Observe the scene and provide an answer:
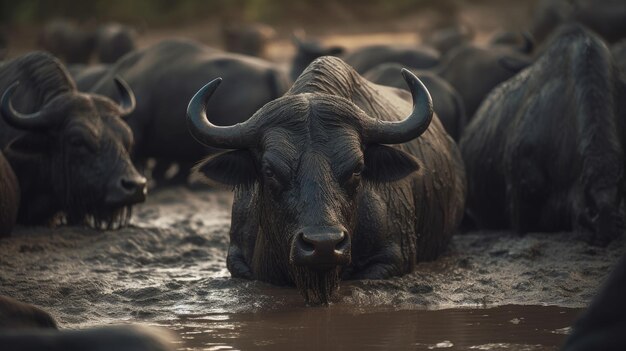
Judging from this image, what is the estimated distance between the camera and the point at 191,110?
307 inches

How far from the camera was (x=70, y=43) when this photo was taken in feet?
99.8

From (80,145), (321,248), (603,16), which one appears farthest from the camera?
(603,16)

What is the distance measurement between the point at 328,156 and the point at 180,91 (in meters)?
7.39

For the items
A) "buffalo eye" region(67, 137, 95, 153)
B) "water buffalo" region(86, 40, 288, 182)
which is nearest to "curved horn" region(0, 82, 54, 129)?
"buffalo eye" region(67, 137, 95, 153)

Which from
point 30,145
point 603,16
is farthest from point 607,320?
point 603,16

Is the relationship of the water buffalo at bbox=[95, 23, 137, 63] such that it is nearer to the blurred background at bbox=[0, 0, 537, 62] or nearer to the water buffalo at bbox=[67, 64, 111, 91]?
the water buffalo at bbox=[67, 64, 111, 91]

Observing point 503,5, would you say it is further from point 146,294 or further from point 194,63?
point 146,294

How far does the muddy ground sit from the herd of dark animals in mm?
206

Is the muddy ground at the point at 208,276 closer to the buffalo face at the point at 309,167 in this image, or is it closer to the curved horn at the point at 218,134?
the buffalo face at the point at 309,167

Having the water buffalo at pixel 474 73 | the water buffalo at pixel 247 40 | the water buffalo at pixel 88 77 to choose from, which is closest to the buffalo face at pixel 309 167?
the water buffalo at pixel 474 73

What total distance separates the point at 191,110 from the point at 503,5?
36323 mm

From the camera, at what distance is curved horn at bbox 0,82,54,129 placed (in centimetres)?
1091

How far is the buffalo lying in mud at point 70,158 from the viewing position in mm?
11047

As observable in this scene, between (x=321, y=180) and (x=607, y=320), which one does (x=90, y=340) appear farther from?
(x=321, y=180)
